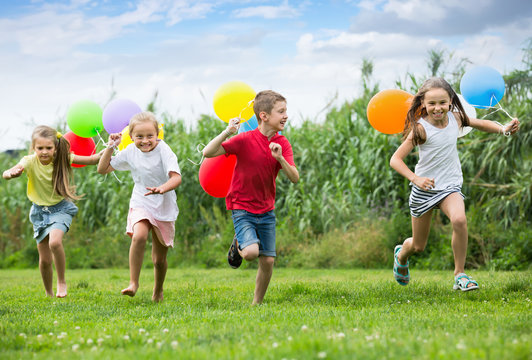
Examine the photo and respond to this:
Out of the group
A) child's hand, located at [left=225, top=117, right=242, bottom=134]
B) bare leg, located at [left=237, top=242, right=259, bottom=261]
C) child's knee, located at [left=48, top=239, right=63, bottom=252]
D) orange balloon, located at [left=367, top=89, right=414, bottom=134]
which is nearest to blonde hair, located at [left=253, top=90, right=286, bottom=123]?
child's hand, located at [left=225, top=117, right=242, bottom=134]

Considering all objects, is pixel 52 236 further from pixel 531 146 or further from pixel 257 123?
pixel 531 146

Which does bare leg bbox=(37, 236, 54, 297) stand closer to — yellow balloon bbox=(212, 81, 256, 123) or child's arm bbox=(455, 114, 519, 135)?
yellow balloon bbox=(212, 81, 256, 123)

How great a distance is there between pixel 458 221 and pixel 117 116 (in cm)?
374

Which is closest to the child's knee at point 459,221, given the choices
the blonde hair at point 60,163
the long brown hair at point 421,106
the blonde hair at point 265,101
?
the long brown hair at point 421,106

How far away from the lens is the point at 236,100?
5957mm

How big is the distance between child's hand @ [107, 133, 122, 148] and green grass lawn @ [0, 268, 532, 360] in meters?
1.56

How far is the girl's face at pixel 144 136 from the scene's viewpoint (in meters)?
5.73

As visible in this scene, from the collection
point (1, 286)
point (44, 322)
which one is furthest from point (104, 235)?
point (44, 322)

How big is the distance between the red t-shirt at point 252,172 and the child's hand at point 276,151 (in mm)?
275

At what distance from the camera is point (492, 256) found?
9.45m

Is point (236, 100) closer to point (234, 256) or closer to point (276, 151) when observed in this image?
point (276, 151)

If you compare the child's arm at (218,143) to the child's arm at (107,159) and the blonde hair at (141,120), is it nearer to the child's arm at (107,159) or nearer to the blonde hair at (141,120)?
the blonde hair at (141,120)

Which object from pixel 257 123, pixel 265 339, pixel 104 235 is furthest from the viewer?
pixel 104 235

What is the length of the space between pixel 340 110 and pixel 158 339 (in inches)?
412
